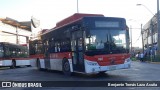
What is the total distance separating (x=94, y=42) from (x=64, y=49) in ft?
11.8

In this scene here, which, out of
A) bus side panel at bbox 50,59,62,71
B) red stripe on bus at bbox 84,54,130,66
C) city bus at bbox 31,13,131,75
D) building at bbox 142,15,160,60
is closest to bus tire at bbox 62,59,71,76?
city bus at bbox 31,13,131,75

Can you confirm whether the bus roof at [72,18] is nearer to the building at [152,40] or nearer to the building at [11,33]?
the building at [152,40]

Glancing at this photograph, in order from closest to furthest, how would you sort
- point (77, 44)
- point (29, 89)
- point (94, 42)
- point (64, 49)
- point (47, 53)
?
point (29, 89), point (94, 42), point (77, 44), point (64, 49), point (47, 53)

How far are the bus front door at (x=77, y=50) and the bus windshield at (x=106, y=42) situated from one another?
637mm

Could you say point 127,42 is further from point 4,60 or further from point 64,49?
point 4,60

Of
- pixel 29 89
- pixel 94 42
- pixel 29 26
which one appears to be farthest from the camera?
pixel 29 26

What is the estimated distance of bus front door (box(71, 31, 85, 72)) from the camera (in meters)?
16.9

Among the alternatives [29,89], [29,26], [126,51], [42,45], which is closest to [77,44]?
[126,51]

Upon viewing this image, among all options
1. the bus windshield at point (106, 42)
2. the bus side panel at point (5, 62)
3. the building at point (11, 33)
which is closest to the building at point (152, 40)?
the bus side panel at point (5, 62)

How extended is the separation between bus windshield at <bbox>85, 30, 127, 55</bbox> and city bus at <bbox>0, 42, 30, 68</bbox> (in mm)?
20119

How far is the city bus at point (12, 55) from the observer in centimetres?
3478

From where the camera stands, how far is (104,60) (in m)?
16.5

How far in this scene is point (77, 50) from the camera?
1748 centimetres

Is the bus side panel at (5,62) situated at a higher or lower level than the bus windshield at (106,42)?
lower
